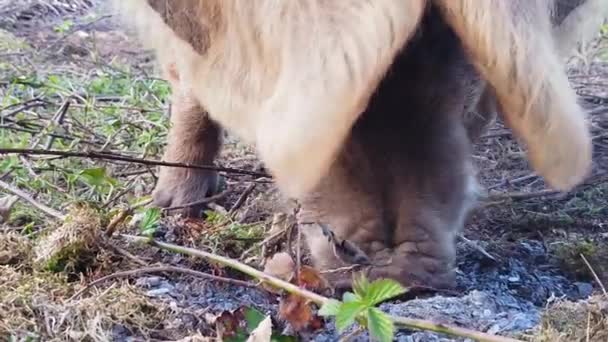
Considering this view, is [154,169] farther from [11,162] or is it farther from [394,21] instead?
[394,21]

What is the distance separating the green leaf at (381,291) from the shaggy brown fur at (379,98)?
0.20m

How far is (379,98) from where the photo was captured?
190cm

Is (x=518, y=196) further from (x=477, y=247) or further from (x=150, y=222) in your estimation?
(x=150, y=222)

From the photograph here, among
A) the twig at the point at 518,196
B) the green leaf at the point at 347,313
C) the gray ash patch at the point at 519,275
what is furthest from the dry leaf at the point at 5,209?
the twig at the point at 518,196

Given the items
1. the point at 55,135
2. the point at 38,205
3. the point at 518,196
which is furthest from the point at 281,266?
the point at 55,135

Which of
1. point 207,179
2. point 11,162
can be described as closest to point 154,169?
point 207,179

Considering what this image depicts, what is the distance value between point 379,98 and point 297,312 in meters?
0.41

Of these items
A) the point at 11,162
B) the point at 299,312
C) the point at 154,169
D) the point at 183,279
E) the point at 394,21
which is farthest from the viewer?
the point at 154,169

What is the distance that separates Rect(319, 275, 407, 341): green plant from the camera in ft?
5.00

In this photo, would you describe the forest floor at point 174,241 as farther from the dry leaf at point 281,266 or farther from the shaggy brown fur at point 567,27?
the shaggy brown fur at point 567,27

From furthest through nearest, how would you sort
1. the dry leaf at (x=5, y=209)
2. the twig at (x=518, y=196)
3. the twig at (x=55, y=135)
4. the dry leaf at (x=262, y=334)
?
the twig at (x=55, y=135), the twig at (x=518, y=196), the dry leaf at (x=5, y=209), the dry leaf at (x=262, y=334)

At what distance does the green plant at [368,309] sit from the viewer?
1.52 metres

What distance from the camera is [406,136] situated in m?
1.96

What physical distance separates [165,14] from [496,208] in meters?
1.26
